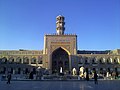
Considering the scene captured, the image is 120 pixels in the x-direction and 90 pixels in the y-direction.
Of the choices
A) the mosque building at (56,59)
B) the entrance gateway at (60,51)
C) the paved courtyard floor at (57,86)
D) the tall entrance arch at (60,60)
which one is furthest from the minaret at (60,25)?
the paved courtyard floor at (57,86)

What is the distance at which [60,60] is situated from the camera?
2103 inches

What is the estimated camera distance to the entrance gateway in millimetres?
52219

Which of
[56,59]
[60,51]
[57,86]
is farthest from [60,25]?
[57,86]

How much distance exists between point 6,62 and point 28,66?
5137mm

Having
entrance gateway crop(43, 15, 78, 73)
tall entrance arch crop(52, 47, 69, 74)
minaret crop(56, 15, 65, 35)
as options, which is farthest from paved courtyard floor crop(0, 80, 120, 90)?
minaret crop(56, 15, 65, 35)

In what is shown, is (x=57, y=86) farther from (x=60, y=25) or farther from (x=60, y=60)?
(x=60, y=25)

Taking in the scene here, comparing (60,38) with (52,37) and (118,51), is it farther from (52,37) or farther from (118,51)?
(118,51)

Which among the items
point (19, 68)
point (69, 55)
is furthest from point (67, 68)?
point (19, 68)

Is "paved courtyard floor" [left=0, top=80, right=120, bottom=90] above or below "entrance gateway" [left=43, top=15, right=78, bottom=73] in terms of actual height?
below

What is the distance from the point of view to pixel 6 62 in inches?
2111

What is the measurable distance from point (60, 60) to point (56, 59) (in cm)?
99

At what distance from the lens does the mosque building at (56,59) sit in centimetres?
5250

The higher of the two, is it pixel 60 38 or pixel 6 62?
pixel 60 38

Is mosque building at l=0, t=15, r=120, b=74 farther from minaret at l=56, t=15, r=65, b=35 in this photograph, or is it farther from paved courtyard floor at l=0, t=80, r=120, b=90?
paved courtyard floor at l=0, t=80, r=120, b=90
